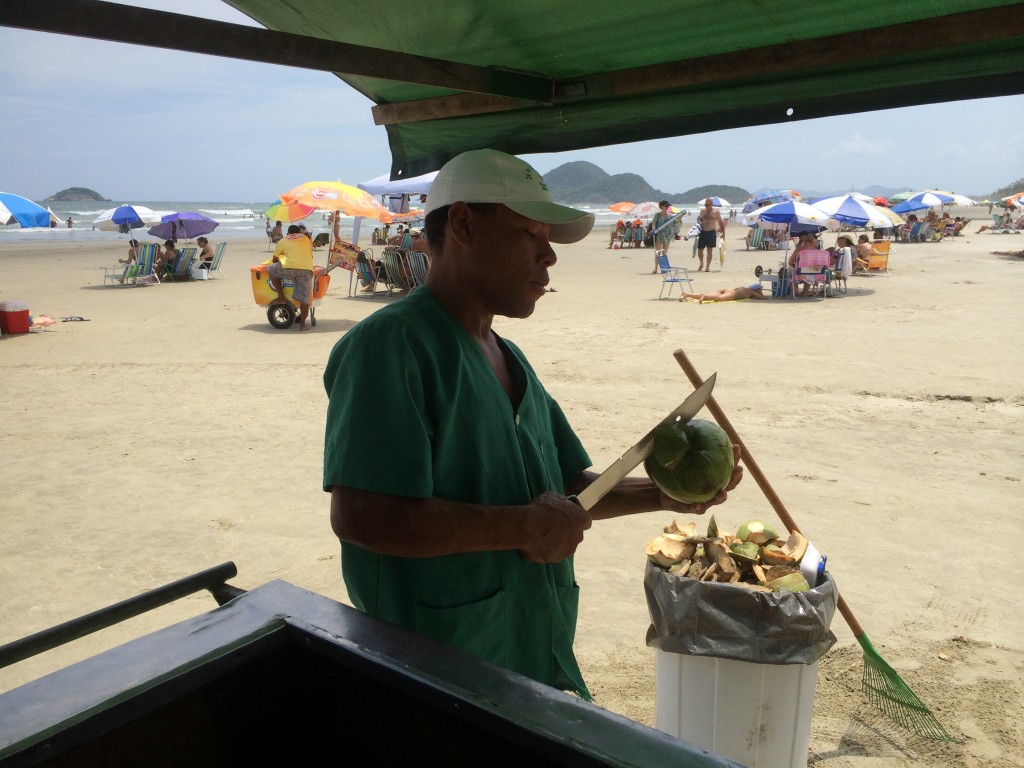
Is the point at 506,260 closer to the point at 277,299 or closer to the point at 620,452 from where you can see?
the point at 620,452

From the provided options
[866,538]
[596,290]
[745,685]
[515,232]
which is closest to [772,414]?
[866,538]

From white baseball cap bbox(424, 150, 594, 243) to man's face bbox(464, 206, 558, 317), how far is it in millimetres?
38

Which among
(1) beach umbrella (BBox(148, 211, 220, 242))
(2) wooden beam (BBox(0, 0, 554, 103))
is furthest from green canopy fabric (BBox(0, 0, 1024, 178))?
(1) beach umbrella (BBox(148, 211, 220, 242))

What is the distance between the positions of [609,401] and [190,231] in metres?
20.0

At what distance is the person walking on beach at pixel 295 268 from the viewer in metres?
12.5

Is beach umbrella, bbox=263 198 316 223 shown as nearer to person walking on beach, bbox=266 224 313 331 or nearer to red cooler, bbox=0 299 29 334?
person walking on beach, bbox=266 224 313 331

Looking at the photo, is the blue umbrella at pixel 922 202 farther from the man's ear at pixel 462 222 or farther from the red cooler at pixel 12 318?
the man's ear at pixel 462 222

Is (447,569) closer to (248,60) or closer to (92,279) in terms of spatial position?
(248,60)

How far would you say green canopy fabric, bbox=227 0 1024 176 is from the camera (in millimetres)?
2234

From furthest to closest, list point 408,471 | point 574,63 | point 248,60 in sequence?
point 574,63 < point 248,60 < point 408,471

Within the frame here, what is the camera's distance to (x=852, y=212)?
61.4 ft

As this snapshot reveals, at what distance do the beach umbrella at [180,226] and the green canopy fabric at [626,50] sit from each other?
23.3m

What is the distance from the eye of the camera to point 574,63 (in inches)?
110

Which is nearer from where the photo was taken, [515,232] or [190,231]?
[515,232]
